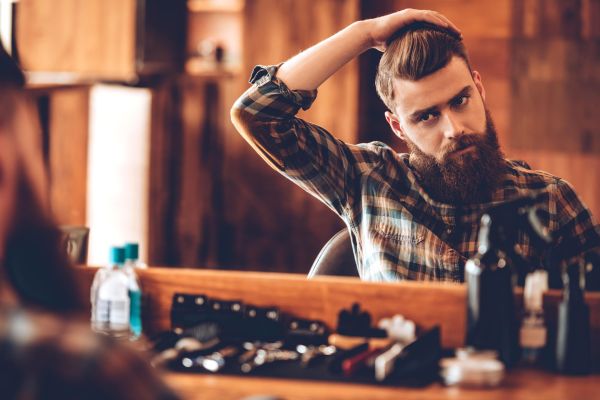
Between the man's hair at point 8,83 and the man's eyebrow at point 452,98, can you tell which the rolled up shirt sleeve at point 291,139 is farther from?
the man's hair at point 8,83

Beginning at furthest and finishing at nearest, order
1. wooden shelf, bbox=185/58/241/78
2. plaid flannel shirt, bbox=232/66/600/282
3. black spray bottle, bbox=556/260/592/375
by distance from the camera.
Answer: wooden shelf, bbox=185/58/241/78 < plaid flannel shirt, bbox=232/66/600/282 < black spray bottle, bbox=556/260/592/375

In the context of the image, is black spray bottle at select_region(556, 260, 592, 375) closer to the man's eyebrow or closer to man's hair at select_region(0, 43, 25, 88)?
the man's eyebrow

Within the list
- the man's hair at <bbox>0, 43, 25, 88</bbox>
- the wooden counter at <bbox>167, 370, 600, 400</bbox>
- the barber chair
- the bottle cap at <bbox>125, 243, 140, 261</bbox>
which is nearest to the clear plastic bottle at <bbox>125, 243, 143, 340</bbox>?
the bottle cap at <bbox>125, 243, 140, 261</bbox>

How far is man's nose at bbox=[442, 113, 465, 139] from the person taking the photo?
2.01m

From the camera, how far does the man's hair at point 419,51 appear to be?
2.00 metres

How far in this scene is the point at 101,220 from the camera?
4.41m

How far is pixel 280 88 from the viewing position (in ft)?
6.80

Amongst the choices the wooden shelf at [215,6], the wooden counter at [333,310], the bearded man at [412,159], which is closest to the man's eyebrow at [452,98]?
the bearded man at [412,159]

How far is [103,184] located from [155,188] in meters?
0.27

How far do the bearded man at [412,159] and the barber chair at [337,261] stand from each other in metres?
0.03

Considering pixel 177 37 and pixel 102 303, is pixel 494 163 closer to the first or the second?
pixel 102 303

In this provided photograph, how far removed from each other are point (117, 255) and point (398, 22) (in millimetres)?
928

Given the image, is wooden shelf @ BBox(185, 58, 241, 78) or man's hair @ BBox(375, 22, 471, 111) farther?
wooden shelf @ BBox(185, 58, 241, 78)

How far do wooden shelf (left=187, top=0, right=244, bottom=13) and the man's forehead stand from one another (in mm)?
2668
